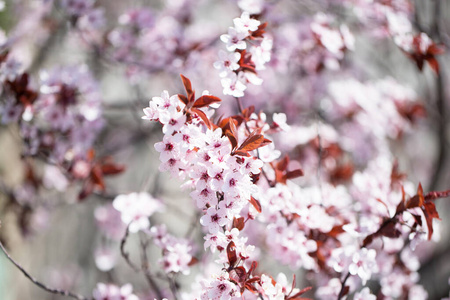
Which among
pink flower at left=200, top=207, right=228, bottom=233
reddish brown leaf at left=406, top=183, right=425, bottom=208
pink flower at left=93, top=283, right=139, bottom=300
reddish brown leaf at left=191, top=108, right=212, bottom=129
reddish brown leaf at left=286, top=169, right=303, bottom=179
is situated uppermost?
reddish brown leaf at left=191, top=108, right=212, bottom=129

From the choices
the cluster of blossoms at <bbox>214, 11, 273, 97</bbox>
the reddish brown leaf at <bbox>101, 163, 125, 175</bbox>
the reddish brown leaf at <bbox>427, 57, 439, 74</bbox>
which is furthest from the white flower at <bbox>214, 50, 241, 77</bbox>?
the reddish brown leaf at <bbox>427, 57, 439, 74</bbox>

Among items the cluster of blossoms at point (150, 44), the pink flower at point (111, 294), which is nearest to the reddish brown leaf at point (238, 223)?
the pink flower at point (111, 294)

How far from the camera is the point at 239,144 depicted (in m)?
1.12

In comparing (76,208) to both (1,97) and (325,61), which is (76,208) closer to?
(1,97)

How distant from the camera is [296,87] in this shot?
110 inches

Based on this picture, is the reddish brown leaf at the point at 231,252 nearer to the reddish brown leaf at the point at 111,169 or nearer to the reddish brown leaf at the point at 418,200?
the reddish brown leaf at the point at 418,200

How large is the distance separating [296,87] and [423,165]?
175cm

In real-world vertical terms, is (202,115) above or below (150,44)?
above

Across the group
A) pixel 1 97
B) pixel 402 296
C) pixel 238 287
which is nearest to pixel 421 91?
pixel 402 296

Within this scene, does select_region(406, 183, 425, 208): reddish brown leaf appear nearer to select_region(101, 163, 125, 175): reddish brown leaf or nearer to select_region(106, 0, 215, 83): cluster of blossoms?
select_region(101, 163, 125, 175): reddish brown leaf

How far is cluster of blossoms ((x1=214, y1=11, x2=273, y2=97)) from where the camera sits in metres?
1.18

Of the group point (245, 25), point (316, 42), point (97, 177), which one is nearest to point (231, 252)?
point (245, 25)

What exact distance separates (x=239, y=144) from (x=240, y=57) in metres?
0.28

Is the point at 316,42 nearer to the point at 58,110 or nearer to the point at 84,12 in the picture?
the point at 84,12
